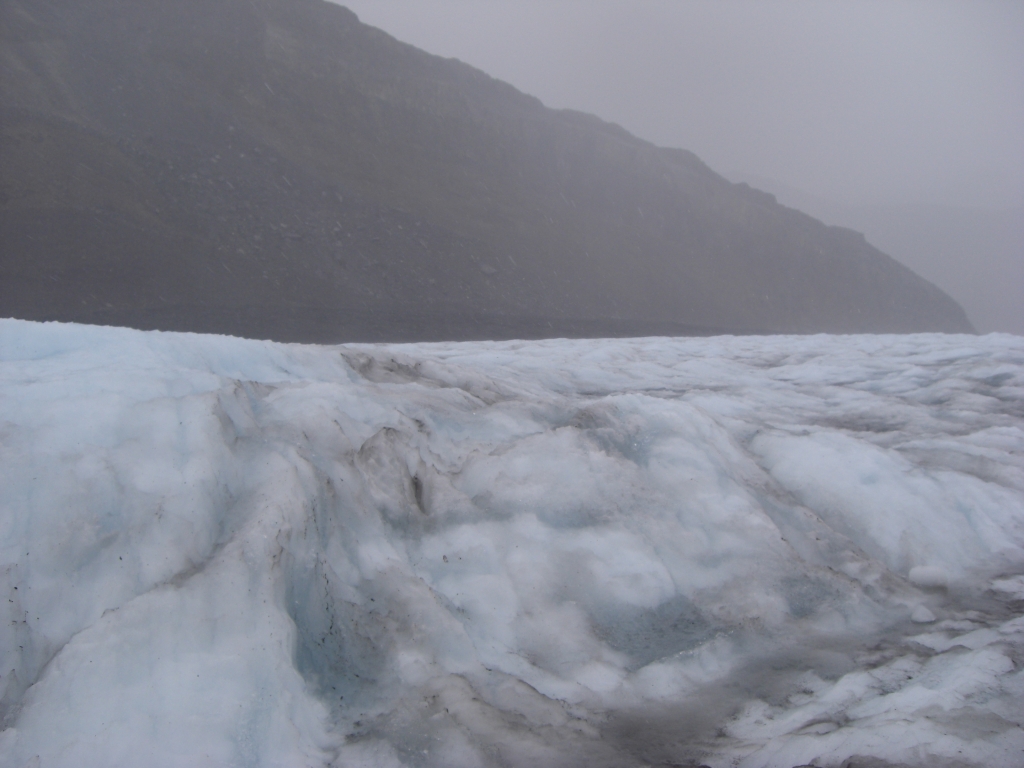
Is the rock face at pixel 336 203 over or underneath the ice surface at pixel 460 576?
over

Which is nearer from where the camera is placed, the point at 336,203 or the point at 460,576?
the point at 460,576

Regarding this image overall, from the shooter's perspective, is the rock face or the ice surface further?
the rock face

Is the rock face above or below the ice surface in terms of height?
above

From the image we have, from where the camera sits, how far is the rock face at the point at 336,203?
19375 mm

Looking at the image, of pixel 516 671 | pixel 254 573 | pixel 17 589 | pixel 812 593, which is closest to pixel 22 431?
pixel 17 589

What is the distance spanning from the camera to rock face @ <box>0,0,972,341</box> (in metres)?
19.4

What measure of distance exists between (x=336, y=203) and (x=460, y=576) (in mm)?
24989

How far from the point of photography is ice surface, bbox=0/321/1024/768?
72.3 inches

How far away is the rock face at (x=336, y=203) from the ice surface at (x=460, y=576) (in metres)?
16.0

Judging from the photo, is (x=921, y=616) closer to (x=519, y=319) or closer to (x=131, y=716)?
(x=131, y=716)

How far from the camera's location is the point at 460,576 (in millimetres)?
2660

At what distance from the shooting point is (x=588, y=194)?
35.1 m

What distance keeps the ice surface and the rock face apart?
1598cm

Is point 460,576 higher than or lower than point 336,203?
lower
